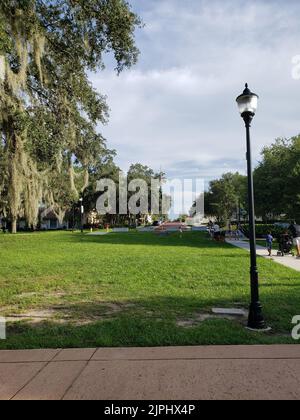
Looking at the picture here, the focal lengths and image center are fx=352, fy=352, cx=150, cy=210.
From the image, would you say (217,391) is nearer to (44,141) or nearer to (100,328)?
(100,328)

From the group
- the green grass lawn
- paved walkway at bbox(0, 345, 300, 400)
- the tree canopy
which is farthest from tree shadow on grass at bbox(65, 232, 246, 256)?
paved walkway at bbox(0, 345, 300, 400)

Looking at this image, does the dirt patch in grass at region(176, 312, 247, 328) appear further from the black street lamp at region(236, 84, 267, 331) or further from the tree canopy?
the tree canopy

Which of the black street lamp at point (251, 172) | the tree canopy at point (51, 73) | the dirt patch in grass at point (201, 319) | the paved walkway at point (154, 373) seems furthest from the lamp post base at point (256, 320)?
the tree canopy at point (51, 73)

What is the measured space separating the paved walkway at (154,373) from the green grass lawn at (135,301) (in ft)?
1.22

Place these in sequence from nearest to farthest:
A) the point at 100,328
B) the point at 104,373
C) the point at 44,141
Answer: the point at 104,373 < the point at 100,328 < the point at 44,141

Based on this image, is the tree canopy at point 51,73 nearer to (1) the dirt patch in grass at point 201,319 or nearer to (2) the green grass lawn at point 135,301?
(2) the green grass lawn at point 135,301

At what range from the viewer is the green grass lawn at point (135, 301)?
17.3 ft

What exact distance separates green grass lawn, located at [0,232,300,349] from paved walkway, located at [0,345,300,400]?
1.22ft

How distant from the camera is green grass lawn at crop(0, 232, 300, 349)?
17.3 ft

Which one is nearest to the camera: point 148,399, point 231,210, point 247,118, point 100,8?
point 148,399

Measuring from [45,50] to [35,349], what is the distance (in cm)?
735

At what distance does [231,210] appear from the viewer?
70.2 metres

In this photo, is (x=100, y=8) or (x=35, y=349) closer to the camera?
(x=35, y=349)

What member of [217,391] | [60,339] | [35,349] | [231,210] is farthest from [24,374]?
[231,210]
